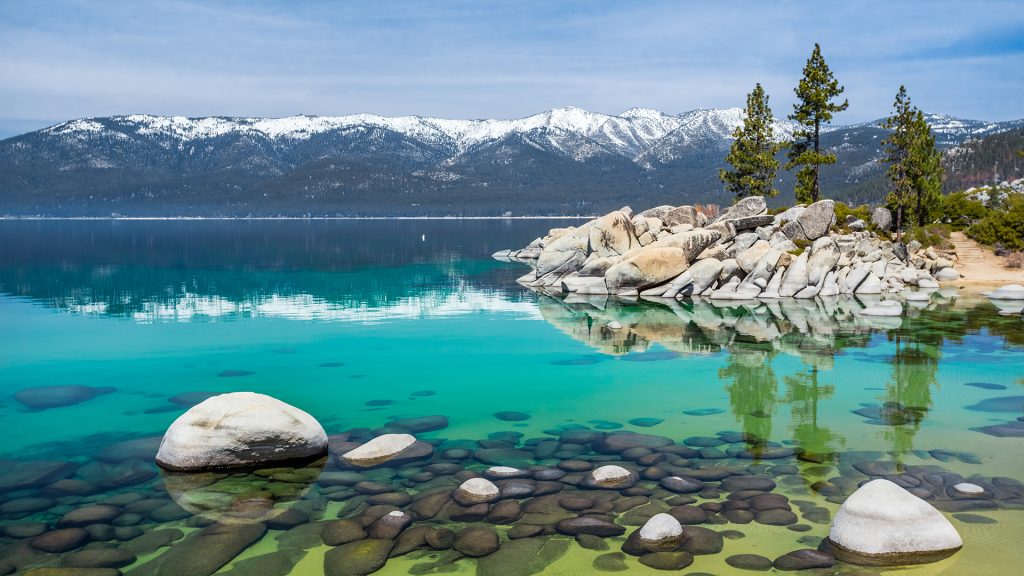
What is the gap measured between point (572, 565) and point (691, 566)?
1793 millimetres

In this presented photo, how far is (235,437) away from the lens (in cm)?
1531

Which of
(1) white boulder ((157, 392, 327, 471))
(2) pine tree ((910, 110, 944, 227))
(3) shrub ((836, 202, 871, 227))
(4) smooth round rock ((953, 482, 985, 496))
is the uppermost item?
(2) pine tree ((910, 110, 944, 227))

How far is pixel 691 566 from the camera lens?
11.0 m

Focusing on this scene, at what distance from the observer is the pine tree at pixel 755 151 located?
6906 centimetres

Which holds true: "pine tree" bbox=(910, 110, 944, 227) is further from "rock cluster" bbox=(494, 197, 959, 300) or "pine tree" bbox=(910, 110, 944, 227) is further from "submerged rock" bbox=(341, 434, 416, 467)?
"submerged rock" bbox=(341, 434, 416, 467)

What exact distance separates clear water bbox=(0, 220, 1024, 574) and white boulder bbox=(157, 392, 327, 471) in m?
0.89

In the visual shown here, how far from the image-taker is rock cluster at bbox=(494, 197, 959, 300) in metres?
47.6

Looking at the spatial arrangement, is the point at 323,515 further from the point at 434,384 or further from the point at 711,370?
the point at 711,370

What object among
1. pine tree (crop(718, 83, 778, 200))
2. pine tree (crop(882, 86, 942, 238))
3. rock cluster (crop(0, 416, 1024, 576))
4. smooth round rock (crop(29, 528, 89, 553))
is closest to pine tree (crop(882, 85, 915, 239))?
pine tree (crop(882, 86, 942, 238))

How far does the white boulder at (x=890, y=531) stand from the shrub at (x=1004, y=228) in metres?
53.3

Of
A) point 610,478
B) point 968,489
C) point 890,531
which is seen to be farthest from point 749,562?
point 968,489

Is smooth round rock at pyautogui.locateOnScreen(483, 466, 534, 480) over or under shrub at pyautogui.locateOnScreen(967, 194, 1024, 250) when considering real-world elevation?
under

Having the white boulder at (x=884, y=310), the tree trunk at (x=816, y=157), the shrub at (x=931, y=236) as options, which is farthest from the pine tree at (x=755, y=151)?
the white boulder at (x=884, y=310)

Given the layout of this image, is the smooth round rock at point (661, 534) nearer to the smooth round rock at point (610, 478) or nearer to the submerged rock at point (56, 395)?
the smooth round rock at point (610, 478)
